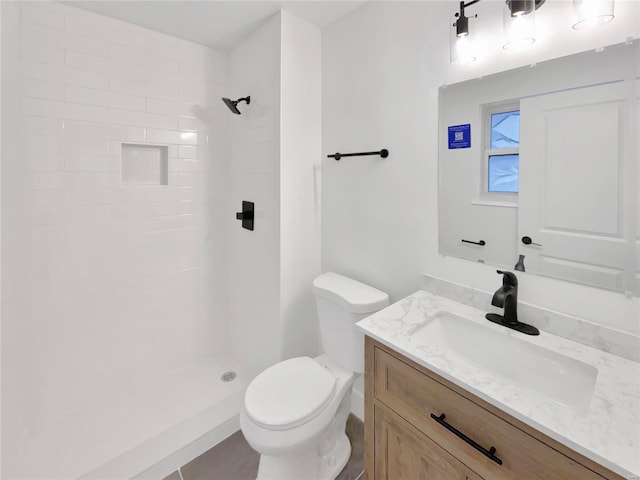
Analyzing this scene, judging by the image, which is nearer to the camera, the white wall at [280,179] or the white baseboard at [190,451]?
the white baseboard at [190,451]

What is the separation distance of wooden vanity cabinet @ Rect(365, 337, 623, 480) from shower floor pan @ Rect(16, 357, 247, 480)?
105 cm

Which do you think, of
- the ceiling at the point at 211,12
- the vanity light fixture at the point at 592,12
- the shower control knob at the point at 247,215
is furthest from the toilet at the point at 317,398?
the ceiling at the point at 211,12

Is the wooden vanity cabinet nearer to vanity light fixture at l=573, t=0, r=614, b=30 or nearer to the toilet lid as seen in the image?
the toilet lid

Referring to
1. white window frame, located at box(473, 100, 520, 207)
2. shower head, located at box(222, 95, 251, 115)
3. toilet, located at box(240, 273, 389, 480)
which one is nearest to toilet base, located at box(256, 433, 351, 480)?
toilet, located at box(240, 273, 389, 480)

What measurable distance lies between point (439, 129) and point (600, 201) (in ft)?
2.06

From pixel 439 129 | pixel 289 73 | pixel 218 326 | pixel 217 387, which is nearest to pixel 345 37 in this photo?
pixel 289 73

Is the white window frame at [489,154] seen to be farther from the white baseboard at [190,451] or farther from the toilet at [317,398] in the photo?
the white baseboard at [190,451]

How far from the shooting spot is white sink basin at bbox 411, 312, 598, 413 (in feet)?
2.86

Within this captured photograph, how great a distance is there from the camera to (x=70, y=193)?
1705mm

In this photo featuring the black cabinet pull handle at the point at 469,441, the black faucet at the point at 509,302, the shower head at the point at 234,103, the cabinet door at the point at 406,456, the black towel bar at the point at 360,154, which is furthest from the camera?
the shower head at the point at 234,103

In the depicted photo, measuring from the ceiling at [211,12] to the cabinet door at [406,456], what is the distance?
1943 millimetres

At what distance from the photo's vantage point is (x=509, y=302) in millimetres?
1075

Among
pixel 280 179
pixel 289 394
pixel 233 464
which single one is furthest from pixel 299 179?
pixel 233 464

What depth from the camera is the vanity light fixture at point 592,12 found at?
88 centimetres
